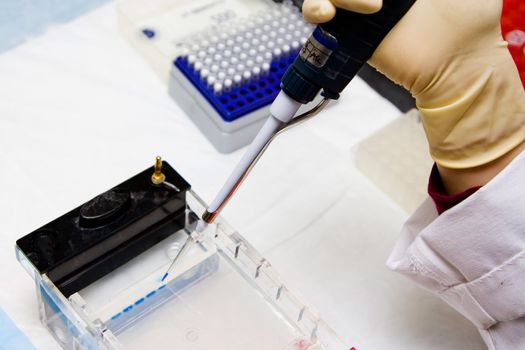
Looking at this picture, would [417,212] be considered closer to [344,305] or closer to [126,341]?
[344,305]

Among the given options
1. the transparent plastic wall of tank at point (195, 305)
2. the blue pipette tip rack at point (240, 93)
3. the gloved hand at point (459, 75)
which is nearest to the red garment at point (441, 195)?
the gloved hand at point (459, 75)

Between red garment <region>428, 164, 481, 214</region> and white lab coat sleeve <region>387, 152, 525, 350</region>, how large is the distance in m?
0.01

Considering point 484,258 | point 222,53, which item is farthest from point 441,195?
point 222,53

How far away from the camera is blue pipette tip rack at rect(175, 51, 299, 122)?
872mm

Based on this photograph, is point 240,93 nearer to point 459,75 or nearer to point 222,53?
point 222,53

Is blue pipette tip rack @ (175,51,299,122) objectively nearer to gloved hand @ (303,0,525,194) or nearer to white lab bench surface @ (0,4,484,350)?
white lab bench surface @ (0,4,484,350)

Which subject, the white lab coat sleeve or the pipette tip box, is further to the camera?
the pipette tip box

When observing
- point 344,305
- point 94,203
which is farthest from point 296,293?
point 94,203

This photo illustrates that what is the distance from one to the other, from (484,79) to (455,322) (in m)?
0.32

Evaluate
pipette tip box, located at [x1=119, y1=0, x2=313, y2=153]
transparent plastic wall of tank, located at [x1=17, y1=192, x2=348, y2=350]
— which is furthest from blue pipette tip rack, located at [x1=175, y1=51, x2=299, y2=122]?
transparent plastic wall of tank, located at [x1=17, y1=192, x2=348, y2=350]

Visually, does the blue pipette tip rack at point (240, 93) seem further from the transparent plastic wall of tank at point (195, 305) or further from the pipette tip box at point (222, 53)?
the transparent plastic wall of tank at point (195, 305)

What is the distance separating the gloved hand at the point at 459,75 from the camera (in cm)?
55

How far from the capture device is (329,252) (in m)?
0.83

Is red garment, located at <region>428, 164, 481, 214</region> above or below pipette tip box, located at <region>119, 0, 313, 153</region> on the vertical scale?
above
